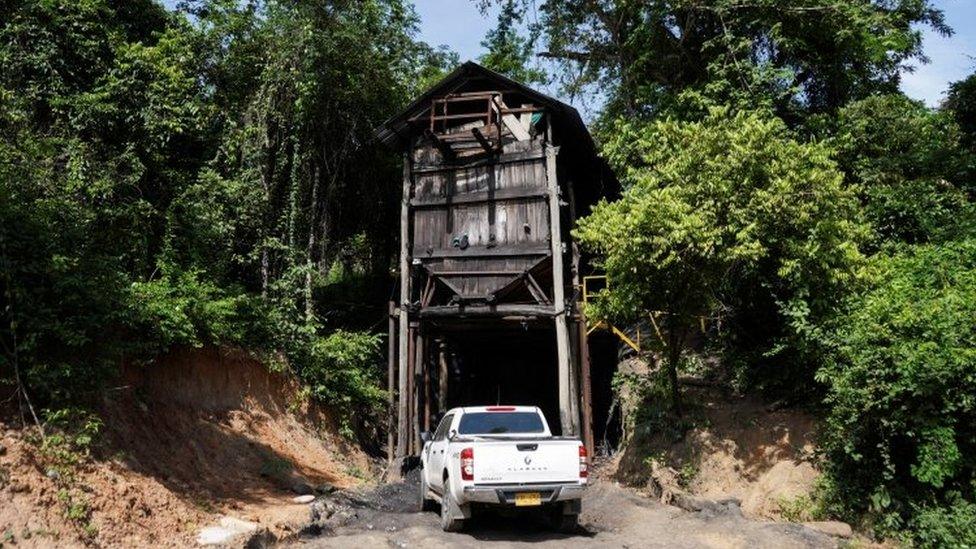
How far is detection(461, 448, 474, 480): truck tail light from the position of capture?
905 cm

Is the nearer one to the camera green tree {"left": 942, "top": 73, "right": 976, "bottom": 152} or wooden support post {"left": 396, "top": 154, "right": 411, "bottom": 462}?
wooden support post {"left": 396, "top": 154, "right": 411, "bottom": 462}

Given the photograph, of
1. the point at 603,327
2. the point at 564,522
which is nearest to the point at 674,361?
the point at 603,327

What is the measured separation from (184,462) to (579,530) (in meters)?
6.69

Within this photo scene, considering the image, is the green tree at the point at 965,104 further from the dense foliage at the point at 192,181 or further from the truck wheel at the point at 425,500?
the truck wheel at the point at 425,500

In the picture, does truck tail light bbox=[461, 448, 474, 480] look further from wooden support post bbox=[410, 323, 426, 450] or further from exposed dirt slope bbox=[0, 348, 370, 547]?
wooden support post bbox=[410, 323, 426, 450]

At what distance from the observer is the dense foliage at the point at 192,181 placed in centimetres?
A: 979

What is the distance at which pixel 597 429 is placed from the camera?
2198 centimetres

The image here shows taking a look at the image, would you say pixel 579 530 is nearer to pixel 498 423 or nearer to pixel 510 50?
pixel 498 423

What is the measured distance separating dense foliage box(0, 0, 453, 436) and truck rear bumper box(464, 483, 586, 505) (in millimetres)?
5607

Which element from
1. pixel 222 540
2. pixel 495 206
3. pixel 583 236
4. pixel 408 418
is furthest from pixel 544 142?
pixel 222 540

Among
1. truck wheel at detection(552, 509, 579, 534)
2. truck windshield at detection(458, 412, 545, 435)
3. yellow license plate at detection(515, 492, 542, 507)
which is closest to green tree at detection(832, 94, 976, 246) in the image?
truck windshield at detection(458, 412, 545, 435)

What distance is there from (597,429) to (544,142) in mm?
10140

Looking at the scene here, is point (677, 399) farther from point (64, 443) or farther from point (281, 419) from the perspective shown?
point (64, 443)

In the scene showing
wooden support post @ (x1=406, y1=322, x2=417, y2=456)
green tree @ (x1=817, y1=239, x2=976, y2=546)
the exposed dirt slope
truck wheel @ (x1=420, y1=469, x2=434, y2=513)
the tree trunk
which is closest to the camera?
the exposed dirt slope
